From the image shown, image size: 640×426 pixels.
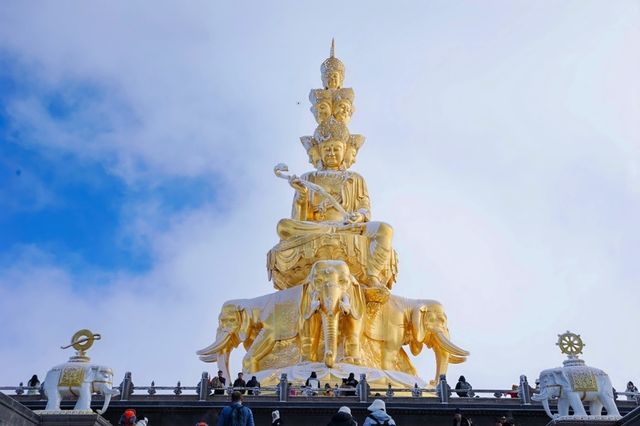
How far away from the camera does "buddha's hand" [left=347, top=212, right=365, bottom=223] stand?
17.5 m

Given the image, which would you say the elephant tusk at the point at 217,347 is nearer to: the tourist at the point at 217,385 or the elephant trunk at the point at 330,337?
the elephant trunk at the point at 330,337

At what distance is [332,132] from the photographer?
1956 centimetres

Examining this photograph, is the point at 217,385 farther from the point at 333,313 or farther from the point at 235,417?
the point at 235,417

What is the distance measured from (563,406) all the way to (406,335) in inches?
306

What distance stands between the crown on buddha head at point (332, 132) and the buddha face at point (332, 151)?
11cm

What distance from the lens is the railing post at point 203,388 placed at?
37.8ft

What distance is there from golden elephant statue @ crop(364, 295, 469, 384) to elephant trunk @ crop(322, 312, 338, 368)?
1.22 m

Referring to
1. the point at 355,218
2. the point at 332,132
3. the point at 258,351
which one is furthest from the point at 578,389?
the point at 332,132

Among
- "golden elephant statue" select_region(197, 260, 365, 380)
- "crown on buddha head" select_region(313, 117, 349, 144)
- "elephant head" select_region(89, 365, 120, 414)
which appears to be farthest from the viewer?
"crown on buddha head" select_region(313, 117, 349, 144)

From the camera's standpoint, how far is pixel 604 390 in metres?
8.62

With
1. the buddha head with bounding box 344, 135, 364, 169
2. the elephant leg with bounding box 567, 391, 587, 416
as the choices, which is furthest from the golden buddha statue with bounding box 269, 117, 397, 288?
the elephant leg with bounding box 567, 391, 587, 416

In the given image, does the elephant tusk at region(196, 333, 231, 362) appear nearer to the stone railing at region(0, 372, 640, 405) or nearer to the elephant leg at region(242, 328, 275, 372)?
the elephant leg at region(242, 328, 275, 372)

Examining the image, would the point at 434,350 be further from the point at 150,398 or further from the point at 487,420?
the point at 150,398

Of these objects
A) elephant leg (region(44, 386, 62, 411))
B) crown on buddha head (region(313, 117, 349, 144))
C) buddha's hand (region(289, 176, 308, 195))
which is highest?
crown on buddha head (region(313, 117, 349, 144))
